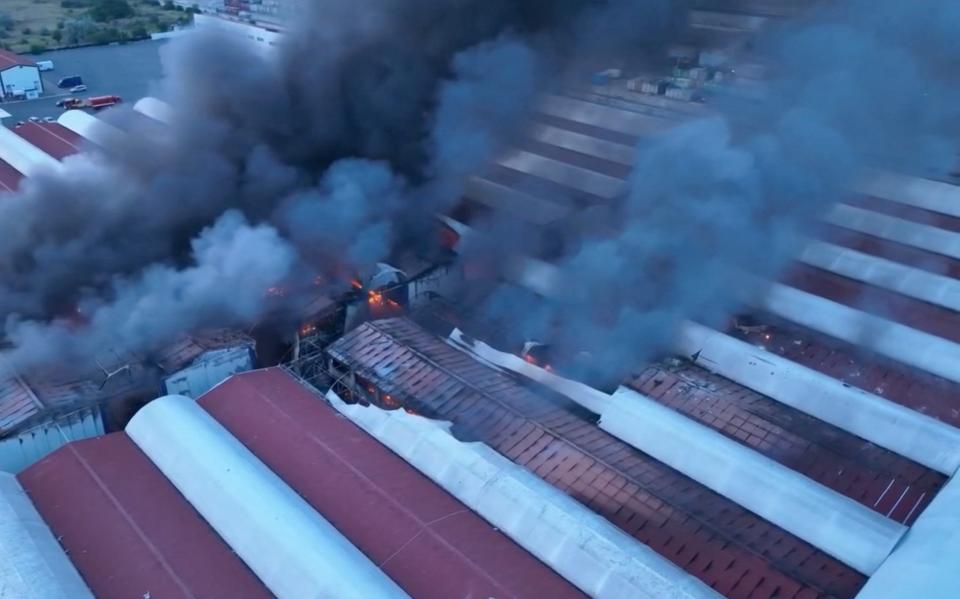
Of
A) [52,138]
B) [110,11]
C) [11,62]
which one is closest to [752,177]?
[52,138]

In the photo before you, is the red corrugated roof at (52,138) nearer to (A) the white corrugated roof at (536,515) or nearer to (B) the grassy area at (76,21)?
(A) the white corrugated roof at (536,515)

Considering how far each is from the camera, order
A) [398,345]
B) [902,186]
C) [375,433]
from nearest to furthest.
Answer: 1. [375,433]
2. [398,345]
3. [902,186]

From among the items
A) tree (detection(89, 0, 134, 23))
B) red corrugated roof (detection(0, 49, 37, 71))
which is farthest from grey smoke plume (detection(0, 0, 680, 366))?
tree (detection(89, 0, 134, 23))

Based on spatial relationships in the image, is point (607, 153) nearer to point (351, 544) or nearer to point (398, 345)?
point (398, 345)

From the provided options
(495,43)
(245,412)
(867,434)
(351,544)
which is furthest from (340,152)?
(867,434)

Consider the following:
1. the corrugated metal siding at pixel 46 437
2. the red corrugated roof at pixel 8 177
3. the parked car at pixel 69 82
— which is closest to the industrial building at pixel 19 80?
the parked car at pixel 69 82

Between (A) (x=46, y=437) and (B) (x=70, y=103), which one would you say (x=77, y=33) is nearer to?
(B) (x=70, y=103)
